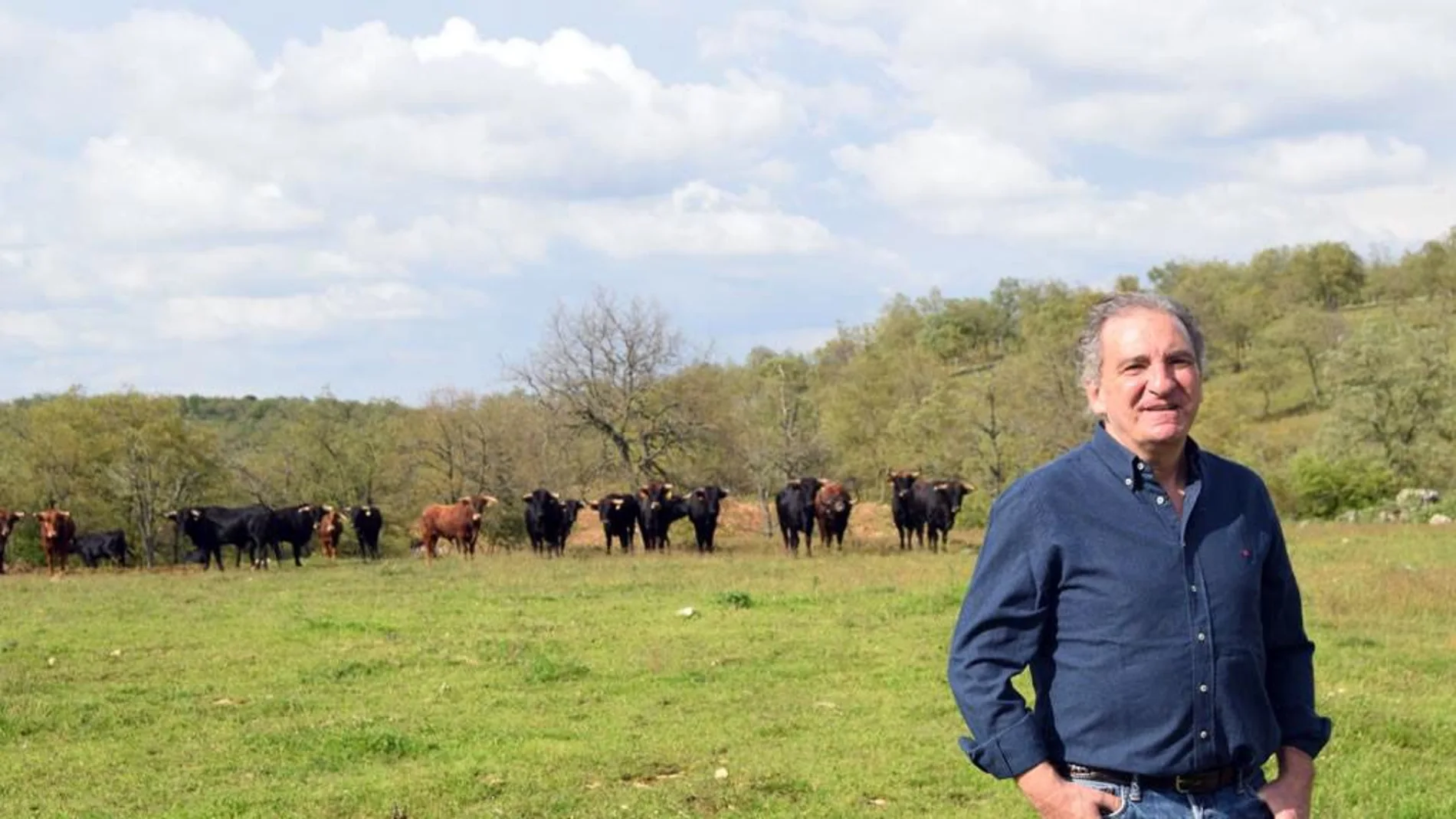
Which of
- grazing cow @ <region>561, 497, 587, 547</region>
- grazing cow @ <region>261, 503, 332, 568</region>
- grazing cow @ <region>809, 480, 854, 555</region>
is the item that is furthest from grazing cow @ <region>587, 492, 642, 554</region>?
grazing cow @ <region>261, 503, 332, 568</region>

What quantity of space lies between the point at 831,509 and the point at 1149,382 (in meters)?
30.6

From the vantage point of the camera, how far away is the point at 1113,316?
384 centimetres

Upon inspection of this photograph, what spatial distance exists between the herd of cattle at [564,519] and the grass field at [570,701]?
1129cm

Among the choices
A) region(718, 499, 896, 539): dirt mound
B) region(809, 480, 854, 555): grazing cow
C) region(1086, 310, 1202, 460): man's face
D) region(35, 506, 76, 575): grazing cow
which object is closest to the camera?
region(1086, 310, 1202, 460): man's face

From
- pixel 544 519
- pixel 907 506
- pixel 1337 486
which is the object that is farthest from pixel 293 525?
pixel 1337 486

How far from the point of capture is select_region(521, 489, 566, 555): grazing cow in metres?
37.0

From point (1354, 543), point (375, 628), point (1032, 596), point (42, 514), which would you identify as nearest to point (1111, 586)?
point (1032, 596)

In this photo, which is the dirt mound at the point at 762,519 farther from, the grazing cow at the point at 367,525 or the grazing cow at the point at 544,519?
the grazing cow at the point at 367,525

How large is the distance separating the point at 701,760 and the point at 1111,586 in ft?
22.3

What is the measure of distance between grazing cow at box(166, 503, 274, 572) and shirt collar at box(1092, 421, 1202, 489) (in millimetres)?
35046

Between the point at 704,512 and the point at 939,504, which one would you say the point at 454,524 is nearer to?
the point at 704,512

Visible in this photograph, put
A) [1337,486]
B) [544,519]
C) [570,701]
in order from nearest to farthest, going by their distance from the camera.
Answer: [570,701]
[544,519]
[1337,486]

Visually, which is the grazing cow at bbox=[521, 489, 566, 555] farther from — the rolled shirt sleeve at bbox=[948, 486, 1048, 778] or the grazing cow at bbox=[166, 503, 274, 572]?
the rolled shirt sleeve at bbox=[948, 486, 1048, 778]

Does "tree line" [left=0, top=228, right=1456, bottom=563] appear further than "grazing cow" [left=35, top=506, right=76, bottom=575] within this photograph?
Yes
